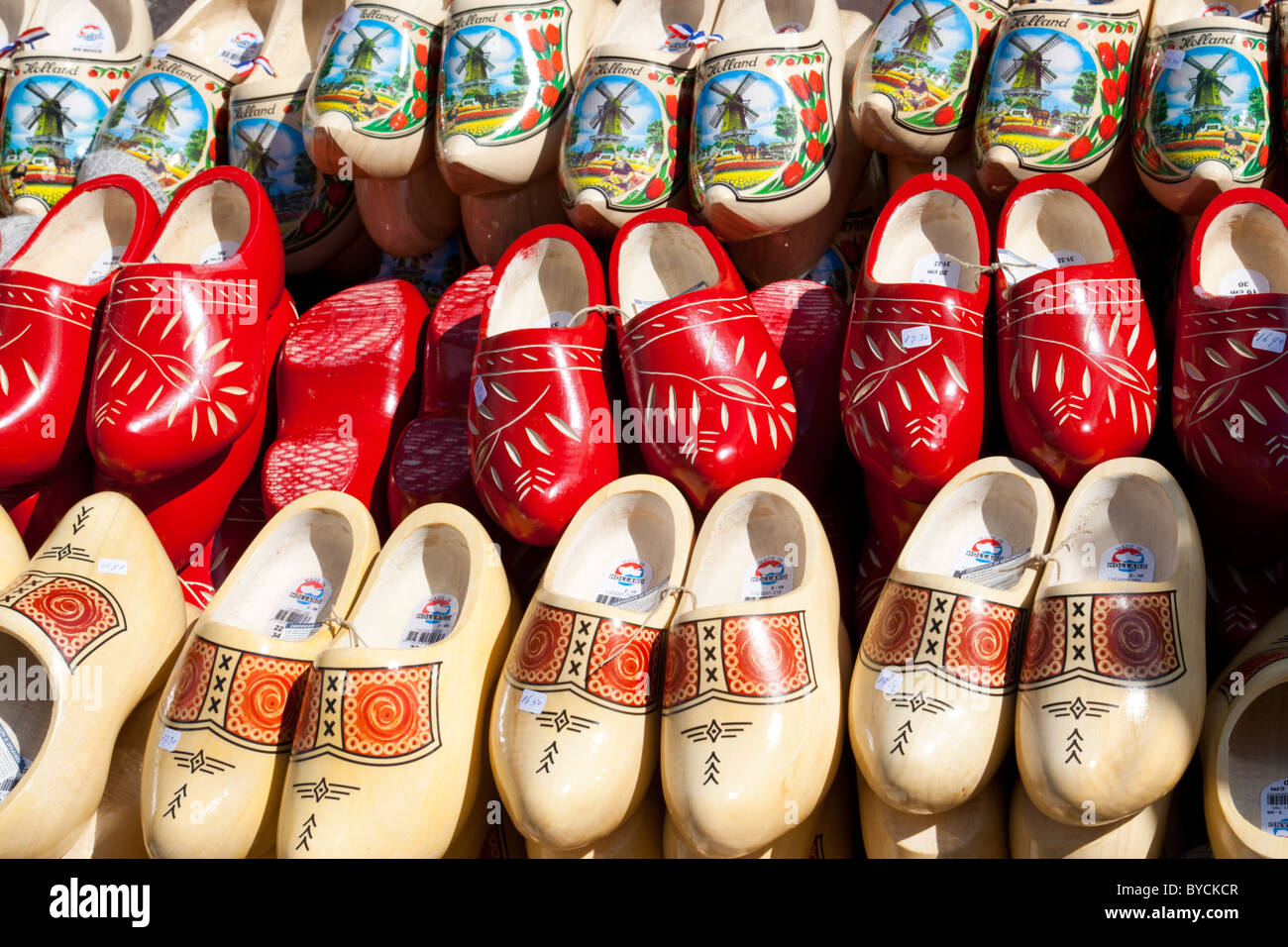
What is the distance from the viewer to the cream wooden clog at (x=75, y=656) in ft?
4.98

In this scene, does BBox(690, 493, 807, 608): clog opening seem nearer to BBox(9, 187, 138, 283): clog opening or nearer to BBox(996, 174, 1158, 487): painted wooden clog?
BBox(996, 174, 1158, 487): painted wooden clog

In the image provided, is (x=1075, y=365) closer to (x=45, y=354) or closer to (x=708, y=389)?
(x=708, y=389)

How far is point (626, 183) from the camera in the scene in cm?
193

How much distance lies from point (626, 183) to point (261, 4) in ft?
3.93

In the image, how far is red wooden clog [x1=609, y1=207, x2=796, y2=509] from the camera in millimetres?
1631

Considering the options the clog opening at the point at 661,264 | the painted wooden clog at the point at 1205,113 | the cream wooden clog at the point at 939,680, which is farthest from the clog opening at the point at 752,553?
the painted wooden clog at the point at 1205,113

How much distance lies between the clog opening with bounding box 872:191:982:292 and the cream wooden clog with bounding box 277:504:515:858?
0.75 meters

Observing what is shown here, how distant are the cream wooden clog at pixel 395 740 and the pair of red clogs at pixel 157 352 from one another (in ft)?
1.52

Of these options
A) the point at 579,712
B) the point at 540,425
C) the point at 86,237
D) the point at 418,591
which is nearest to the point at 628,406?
the point at 540,425

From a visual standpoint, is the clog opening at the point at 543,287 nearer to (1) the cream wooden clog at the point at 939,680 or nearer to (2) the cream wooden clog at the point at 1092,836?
(1) the cream wooden clog at the point at 939,680

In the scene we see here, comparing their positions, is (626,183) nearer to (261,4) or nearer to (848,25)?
(848,25)

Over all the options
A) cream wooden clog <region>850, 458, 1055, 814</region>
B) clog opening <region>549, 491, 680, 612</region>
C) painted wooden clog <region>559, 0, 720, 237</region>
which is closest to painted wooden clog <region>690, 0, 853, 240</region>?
painted wooden clog <region>559, 0, 720, 237</region>
